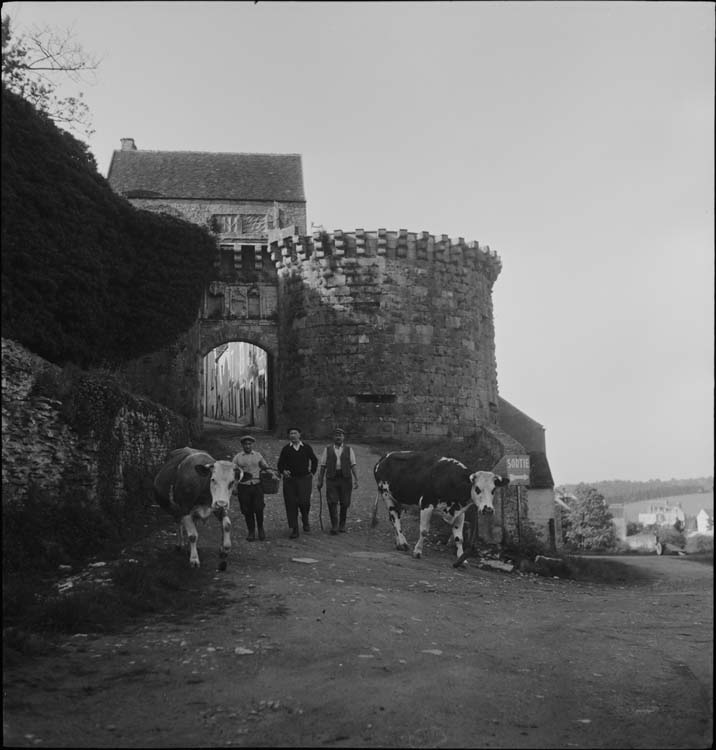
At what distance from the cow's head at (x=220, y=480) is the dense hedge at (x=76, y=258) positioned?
173 inches

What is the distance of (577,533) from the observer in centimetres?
5081

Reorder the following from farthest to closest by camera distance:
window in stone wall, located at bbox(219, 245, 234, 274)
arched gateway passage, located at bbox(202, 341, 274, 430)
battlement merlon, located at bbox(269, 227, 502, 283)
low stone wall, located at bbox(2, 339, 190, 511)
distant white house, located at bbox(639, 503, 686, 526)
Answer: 1. distant white house, located at bbox(639, 503, 686, 526)
2. arched gateway passage, located at bbox(202, 341, 274, 430)
3. window in stone wall, located at bbox(219, 245, 234, 274)
4. battlement merlon, located at bbox(269, 227, 502, 283)
5. low stone wall, located at bbox(2, 339, 190, 511)

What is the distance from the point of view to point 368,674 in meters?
6.71

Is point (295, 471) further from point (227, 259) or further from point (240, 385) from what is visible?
point (240, 385)

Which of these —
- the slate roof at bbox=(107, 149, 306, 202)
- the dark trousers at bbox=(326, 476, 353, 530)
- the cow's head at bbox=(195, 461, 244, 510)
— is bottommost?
the dark trousers at bbox=(326, 476, 353, 530)

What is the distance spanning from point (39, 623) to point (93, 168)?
12358mm

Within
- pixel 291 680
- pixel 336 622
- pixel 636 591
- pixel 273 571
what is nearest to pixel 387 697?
pixel 291 680

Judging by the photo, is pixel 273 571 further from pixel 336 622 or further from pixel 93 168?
pixel 93 168

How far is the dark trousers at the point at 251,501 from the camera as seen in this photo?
12703 millimetres

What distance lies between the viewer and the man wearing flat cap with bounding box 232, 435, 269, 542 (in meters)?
12.7

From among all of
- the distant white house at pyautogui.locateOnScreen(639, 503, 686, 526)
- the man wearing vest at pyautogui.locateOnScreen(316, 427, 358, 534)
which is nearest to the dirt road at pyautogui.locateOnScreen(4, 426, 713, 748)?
the man wearing vest at pyautogui.locateOnScreen(316, 427, 358, 534)

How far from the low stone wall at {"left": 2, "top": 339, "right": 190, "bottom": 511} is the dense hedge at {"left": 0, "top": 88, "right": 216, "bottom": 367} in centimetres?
172

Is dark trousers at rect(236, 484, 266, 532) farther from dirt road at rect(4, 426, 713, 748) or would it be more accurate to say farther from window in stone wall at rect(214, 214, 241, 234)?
window in stone wall at rect(214, 214, 241, 234)

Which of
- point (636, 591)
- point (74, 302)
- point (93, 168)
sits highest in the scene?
point (93, 168)
